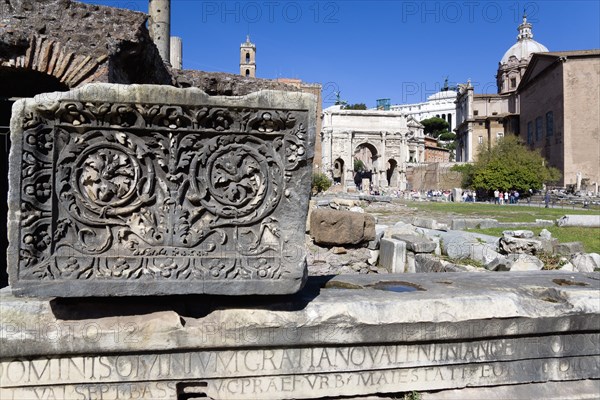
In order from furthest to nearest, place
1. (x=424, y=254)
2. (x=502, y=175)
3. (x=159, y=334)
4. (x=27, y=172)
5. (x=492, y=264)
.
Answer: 1. (x=502, y=175)
2. (x=424, y=254)
3. (x=492, y=264)
4. (x=159, y=334)
5. (x=27, y=172)

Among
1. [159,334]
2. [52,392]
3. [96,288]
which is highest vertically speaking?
[96,288]

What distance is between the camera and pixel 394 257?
6516mm

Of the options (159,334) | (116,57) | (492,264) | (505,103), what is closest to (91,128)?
(159,334)

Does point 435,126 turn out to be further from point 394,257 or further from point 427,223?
point 394,257

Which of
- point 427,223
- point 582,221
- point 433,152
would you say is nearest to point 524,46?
point 433,152

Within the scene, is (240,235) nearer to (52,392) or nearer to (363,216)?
(52,392)

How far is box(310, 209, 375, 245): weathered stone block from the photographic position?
7.39m

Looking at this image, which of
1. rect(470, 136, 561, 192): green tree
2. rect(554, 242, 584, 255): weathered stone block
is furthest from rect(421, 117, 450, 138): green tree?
rect(554, 242, 584, 255): weathered stone block

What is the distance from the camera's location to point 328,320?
219 centimetres

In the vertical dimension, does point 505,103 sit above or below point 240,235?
above

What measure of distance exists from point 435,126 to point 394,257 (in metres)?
89.4

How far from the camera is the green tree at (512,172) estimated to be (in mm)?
30281

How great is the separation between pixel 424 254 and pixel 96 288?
5.49 m

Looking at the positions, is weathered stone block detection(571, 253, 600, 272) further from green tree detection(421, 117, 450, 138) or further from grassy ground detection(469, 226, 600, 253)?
green tree detection(421, 117, 450, 138)
